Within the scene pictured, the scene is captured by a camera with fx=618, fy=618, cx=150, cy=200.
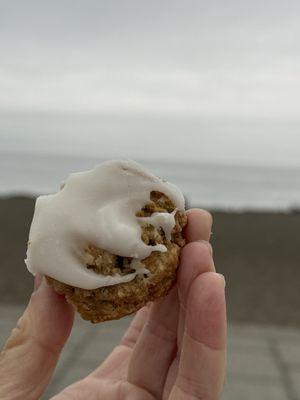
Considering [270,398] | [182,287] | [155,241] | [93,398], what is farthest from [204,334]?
[270,398]

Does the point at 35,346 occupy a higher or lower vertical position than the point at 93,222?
lower

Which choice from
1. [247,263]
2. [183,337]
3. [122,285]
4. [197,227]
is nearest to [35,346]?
[122,285]

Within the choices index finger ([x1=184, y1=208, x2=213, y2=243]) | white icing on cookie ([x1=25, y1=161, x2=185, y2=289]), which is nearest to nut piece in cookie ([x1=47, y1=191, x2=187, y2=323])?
white icing on cookie ([x1=25, y1=161, x2=185, y2=289])

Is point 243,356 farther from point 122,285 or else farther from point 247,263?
point 122,285

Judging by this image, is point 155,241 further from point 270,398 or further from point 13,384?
point 270,398

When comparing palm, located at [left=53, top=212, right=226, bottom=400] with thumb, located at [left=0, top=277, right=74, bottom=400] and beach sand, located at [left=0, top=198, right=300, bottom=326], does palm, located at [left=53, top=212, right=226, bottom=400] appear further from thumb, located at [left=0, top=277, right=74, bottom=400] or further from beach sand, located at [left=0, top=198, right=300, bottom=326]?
beach sand, located at [left=0, top=198, right=300, bottom=326]

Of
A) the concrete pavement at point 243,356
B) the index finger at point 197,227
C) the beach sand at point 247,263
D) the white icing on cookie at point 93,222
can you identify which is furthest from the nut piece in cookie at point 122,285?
the beach sand at point 247,263
